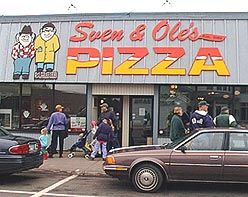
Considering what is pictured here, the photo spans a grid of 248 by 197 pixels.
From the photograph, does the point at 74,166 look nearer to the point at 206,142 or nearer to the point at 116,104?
the point at 116,104

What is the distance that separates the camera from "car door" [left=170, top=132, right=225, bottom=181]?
862 cm

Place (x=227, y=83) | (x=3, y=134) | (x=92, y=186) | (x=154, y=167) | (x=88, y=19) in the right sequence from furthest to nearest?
(x=88, y=19), (x=227, y=83), (x=3, y=134), (x=92, y=186), (x=154, y=167)

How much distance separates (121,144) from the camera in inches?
593

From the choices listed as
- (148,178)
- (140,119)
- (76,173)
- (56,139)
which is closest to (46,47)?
(56,139)

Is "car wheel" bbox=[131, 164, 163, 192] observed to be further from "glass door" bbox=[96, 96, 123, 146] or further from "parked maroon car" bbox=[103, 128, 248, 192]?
"glass door" bbox=[96, 96, 123, 146]

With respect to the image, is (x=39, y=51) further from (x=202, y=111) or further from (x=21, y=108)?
(x=202, y=111)

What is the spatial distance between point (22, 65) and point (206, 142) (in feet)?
26.8

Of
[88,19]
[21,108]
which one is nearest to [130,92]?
[88,19]

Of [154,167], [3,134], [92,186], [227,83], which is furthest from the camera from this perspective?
[227,83]

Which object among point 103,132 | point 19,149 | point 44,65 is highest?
point 44,65

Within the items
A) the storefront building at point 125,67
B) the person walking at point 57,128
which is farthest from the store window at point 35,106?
the person walking at point 57,128

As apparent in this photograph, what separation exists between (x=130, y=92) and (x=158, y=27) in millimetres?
2345

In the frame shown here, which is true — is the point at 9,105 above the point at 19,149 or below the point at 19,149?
above

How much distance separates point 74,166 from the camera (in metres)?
11.8
